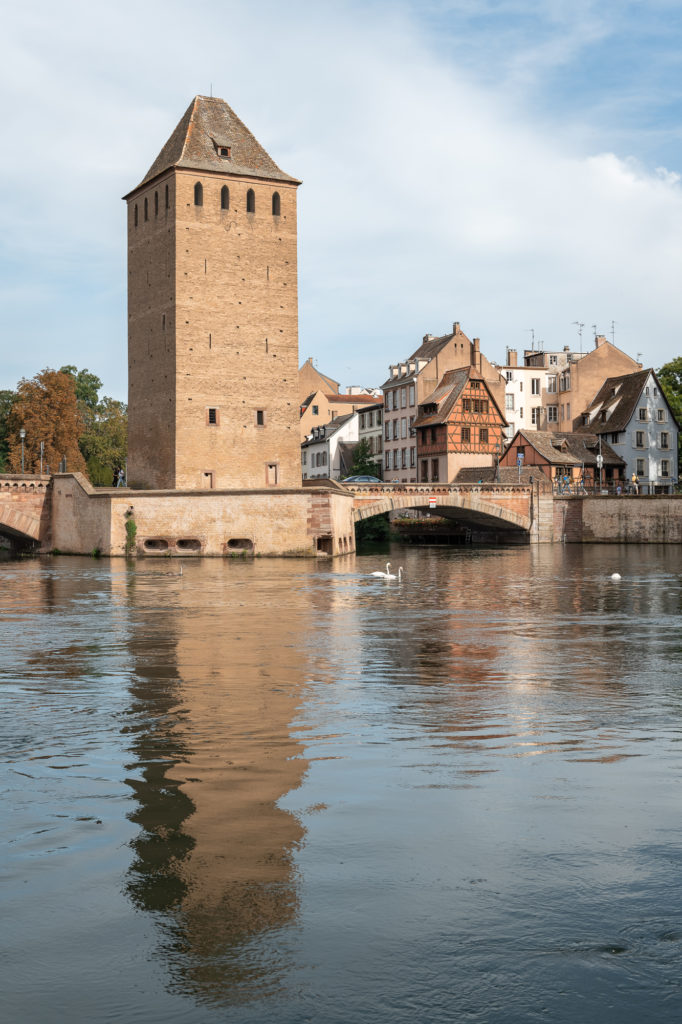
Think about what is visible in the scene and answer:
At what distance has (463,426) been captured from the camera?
75250mm

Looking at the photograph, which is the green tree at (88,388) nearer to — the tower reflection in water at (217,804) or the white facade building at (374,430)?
the white facade building at (374,430)

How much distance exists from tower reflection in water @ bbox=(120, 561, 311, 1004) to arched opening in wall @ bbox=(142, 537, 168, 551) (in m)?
27.9

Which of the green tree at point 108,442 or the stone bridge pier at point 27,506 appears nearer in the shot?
the stone bridge pier at point 27,506

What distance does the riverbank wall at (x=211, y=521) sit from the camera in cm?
4412

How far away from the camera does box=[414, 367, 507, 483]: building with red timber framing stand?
2948 inches

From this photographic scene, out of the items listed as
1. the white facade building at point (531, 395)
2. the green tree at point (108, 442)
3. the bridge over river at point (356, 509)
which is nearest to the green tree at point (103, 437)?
the green tree at point (108, 442)

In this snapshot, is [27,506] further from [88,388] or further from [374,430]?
[88,388]

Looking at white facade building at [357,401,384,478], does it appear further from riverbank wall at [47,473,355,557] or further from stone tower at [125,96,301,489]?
riverbank wall at [47,473,355,557]

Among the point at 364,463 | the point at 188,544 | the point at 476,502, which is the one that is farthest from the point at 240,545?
the point at 364,463

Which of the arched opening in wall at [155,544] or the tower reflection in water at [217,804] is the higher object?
the arched opening in wall at [155,544]

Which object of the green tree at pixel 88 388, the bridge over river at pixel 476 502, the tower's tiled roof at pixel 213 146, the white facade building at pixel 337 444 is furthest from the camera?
the green tree at pixel 88 388

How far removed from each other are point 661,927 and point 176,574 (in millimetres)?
29674

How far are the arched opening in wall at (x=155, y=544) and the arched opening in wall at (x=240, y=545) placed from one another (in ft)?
8.36

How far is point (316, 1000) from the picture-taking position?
4414mm
